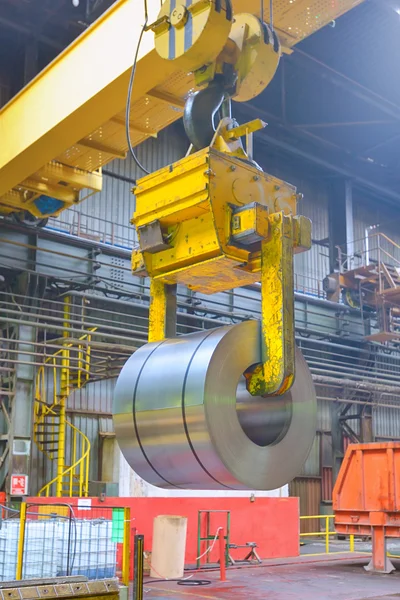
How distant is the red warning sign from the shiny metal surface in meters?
10.4

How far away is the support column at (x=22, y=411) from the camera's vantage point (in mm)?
13578

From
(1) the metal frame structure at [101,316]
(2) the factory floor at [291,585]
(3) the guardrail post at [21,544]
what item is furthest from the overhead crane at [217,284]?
(1) the metal frame structure at [101,316]

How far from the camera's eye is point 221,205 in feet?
11.3

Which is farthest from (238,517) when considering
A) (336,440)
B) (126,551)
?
(336,440)

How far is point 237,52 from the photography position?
4.02 metres

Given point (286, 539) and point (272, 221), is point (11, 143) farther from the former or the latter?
point (286, 539)

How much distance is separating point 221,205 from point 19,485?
11.2 m

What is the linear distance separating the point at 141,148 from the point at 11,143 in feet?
30.5

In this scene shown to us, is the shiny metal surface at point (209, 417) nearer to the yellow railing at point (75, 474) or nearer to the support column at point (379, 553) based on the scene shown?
the support column at point (379, 553)

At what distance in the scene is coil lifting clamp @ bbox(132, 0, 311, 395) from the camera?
3.38 meters

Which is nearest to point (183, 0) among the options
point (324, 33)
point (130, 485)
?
point (130, 485)

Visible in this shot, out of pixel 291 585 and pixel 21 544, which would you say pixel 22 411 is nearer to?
pixel 21 544

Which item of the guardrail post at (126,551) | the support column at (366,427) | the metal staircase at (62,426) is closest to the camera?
the guardrail post at (126,551)

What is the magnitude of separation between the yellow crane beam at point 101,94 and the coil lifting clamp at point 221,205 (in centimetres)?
289
